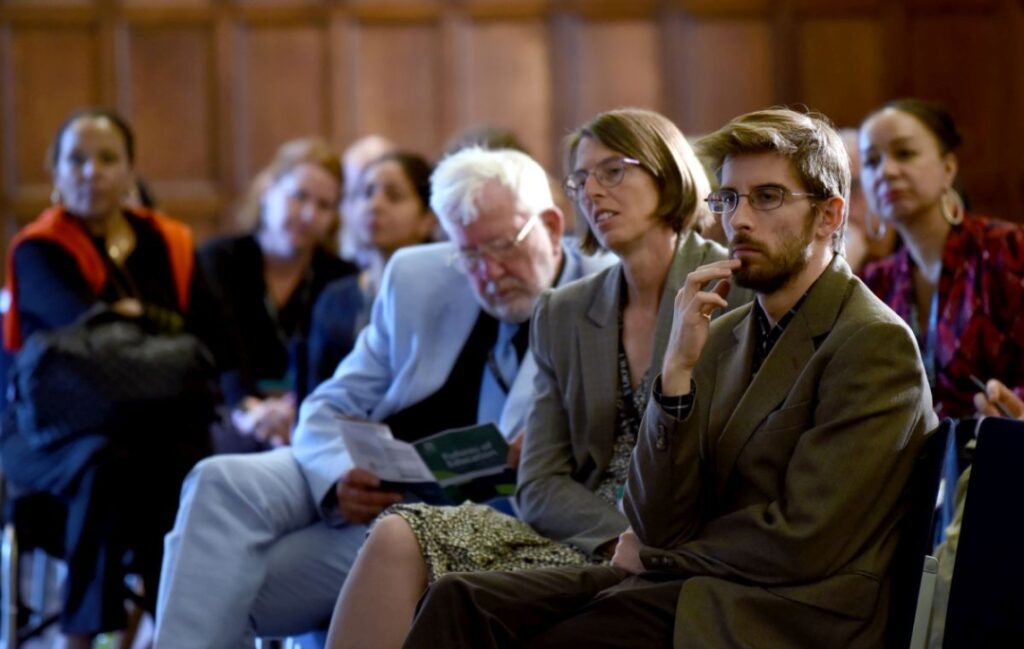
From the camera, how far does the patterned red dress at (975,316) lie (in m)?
3.41

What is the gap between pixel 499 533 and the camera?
285 cm

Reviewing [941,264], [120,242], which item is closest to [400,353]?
[941,264]

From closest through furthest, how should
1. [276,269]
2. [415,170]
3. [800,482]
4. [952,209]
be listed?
[800,482] < [952,209] < [415,170] < [276,269]

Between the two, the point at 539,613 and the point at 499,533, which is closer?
the point at 539,613

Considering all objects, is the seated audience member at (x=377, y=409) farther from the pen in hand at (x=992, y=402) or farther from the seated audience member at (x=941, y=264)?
the pen in hand at (x=992, y=402)

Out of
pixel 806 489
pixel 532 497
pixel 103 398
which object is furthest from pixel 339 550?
pixel 806 489

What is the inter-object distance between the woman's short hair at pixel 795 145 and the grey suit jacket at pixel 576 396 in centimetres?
51

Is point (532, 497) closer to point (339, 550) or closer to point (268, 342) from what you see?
point (339, 550)

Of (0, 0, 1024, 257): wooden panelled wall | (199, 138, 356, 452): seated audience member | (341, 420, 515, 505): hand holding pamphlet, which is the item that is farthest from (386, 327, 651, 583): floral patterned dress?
(0, 0, 1024, 257): wooden panelled wall

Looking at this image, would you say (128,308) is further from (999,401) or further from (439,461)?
(999,401)

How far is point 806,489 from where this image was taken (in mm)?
2314

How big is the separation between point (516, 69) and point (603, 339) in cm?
441

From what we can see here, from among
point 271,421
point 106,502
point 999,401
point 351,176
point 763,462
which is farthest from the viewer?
point 351,176

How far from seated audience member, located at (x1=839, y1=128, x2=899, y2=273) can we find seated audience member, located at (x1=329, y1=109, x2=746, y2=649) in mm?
1202
